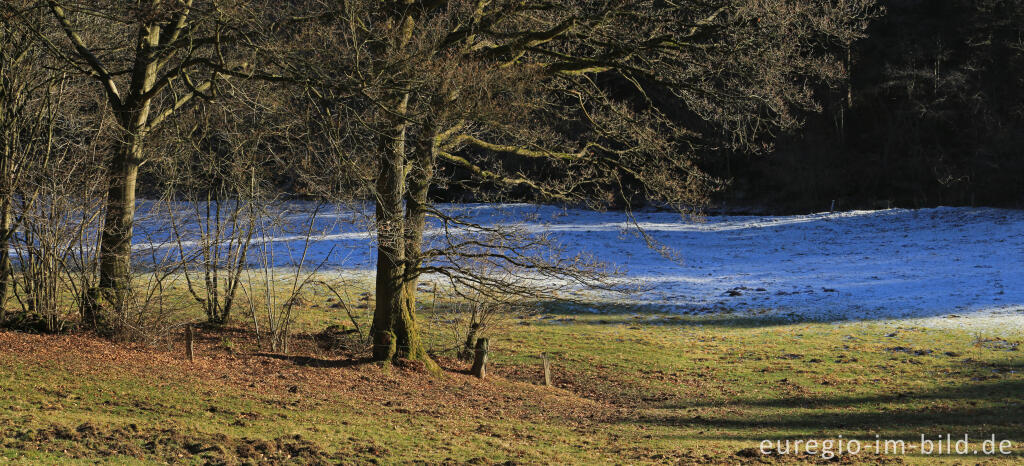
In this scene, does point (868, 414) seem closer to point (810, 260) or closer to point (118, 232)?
point (118, 232)

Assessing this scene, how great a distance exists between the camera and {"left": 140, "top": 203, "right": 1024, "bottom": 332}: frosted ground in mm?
18234

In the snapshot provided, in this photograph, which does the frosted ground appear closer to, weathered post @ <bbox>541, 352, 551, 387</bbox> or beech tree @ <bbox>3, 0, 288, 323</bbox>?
weathered post @ <bbox>541, 352, 551, 387</bbox>

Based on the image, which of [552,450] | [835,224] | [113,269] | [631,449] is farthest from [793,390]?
[835,224]

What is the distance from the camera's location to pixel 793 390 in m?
12.0

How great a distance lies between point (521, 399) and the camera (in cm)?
1057

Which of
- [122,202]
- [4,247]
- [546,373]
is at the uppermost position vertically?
[122,202]

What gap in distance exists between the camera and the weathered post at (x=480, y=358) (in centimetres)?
1180

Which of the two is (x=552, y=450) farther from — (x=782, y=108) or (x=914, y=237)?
(x=914, y=237)

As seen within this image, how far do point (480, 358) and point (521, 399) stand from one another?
142cm

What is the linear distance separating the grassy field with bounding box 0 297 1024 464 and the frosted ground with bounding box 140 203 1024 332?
6.52ft

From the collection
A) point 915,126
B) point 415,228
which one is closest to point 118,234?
point 415,228

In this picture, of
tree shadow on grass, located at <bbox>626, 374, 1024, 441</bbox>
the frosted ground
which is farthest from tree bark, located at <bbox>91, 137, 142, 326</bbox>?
tree shadow on grass, located at <bbox>626, 374, 1024, 441</bbox>

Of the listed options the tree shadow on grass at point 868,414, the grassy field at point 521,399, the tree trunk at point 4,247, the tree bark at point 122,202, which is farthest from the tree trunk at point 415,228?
the tree trunk at point 4,247

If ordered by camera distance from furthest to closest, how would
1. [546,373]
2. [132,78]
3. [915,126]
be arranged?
[915,126] → [546,373] → [132,78]
